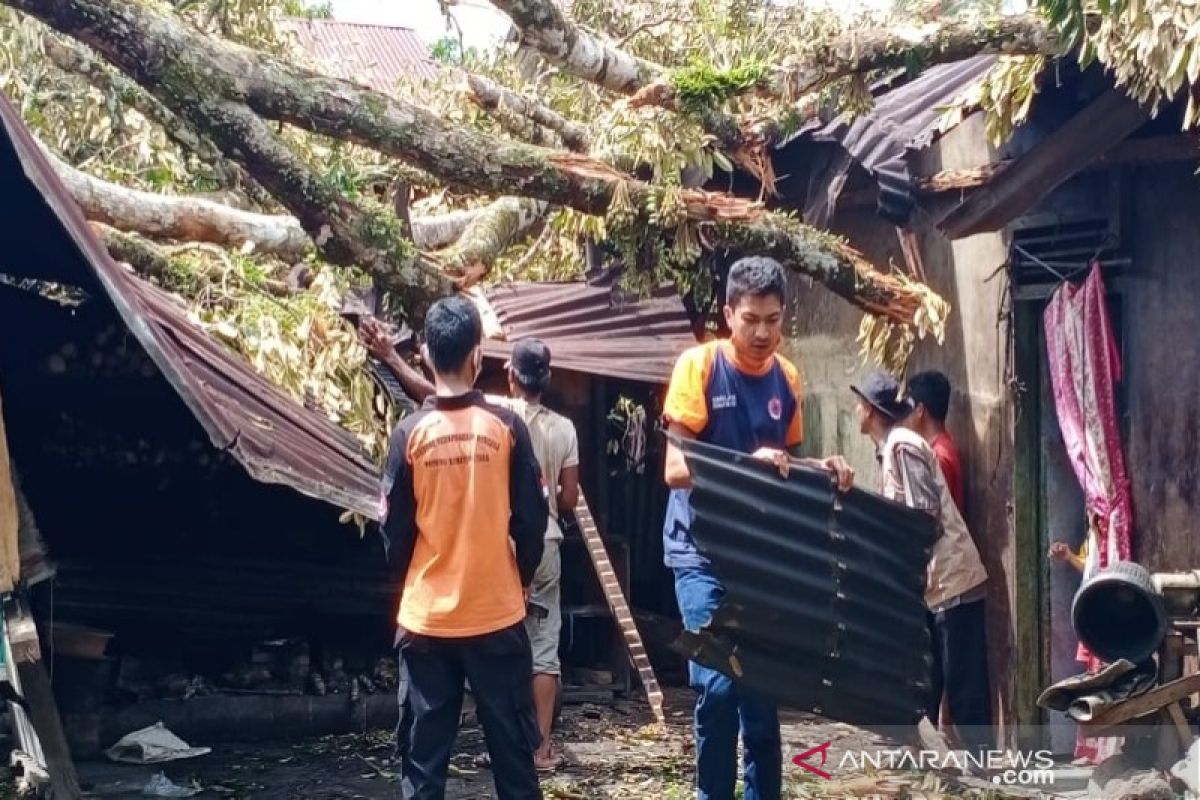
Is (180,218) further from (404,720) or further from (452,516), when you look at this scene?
(404,720)

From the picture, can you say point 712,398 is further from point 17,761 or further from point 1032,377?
point 17,761

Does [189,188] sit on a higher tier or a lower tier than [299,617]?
higher

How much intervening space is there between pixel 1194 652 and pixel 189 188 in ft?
23.1

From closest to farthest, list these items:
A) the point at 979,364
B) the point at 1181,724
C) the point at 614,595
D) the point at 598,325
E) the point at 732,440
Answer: the point at 732,440
the point at 1181,724
the point at 979,364
the point at 614,595
the point at 598,325

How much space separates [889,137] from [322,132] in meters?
3.05

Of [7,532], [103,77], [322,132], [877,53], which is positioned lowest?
[7,532]

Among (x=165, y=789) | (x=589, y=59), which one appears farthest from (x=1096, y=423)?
(x=165, y=789)

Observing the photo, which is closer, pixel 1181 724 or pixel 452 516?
pixel 452 516

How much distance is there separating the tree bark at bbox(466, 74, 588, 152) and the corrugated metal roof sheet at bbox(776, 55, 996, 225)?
132cm

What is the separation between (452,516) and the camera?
180 inches

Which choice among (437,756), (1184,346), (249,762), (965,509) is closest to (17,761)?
(249,762)

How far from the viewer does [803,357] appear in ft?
31.7

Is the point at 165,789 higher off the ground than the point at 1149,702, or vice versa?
the point at 1149,702

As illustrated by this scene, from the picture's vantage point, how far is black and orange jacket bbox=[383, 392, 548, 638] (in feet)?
15.0
